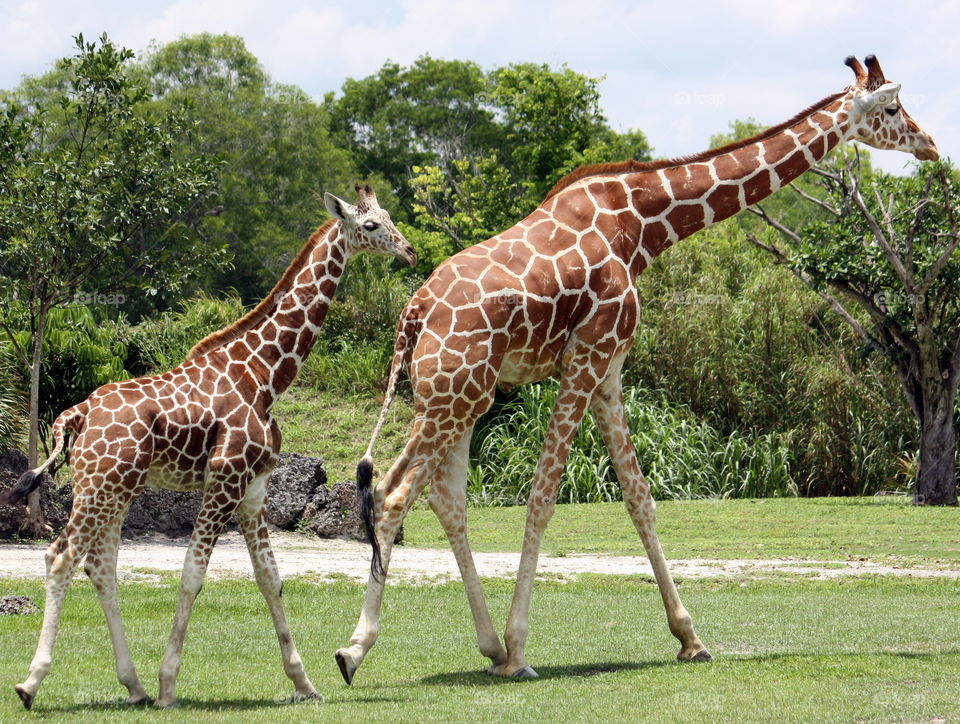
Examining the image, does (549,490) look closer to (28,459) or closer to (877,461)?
(28,459)

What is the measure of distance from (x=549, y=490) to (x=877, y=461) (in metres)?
15.7

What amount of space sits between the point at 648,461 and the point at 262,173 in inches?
1245

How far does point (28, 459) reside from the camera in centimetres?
1623

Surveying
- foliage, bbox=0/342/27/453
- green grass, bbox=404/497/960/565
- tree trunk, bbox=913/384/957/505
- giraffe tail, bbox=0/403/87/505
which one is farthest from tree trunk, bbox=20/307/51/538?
tree trunk, bbox=913/384/957/505

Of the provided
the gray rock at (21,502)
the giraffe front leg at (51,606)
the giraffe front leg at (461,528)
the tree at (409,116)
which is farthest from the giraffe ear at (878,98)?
the tree at (409,116)

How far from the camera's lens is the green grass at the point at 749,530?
15078 millimetres

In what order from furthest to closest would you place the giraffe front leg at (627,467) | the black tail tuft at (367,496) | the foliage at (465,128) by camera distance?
the foliage at (465,128)
the giraffe front leg at (627,467)
the black tail tuft at (367,496)

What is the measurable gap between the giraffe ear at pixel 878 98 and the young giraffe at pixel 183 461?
187 inches

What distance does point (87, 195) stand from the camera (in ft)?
51.6

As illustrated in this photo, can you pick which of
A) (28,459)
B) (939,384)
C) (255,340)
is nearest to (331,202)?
(255,340)

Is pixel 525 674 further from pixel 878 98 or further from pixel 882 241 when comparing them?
pixel 882 241

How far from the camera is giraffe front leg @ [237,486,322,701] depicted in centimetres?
760

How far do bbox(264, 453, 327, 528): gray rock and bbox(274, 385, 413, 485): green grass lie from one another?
17.3ft

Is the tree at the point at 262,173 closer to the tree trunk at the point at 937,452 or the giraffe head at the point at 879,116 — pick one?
the tree trunk at the point at 937,452
